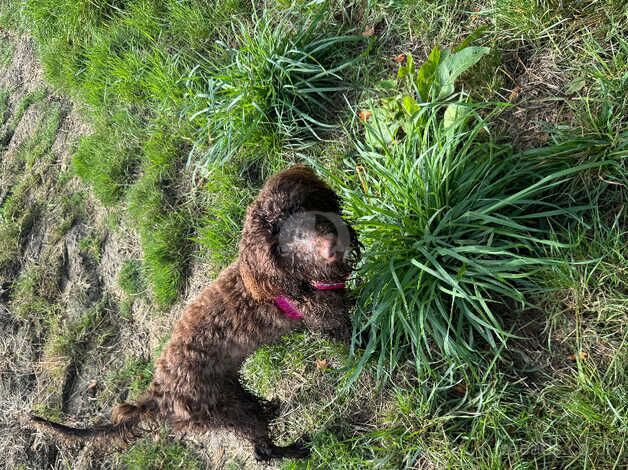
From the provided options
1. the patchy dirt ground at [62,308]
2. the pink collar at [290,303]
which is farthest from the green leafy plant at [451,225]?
the patchy dirt ground at [62,308]

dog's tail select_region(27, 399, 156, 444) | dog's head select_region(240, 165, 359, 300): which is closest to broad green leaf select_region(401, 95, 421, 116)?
dog's head select_region(240, 165, 359, 300)

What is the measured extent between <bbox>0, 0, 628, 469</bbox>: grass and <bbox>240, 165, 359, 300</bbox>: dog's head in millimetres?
345

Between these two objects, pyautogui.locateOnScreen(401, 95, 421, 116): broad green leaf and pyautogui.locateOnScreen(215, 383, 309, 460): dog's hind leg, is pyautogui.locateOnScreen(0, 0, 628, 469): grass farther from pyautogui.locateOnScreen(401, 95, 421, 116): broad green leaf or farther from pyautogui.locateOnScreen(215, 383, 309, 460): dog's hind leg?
pyautogui.locateOnScreen(215, 383, 309, 460): dog's hind leg

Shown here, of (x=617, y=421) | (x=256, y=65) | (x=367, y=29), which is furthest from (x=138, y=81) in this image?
(x=617, y=421)

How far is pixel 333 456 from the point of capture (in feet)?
9.18

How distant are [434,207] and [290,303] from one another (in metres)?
0.85

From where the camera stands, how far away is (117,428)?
8.22ft

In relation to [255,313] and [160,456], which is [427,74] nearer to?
[255,313]

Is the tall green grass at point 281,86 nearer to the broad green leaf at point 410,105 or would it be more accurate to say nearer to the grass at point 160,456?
the broad green leaf at point 410,105

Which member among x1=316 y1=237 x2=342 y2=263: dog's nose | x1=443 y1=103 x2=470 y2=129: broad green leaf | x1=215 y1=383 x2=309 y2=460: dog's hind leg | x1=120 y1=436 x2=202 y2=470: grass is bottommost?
x1=120 y1=436 x2=202 y2=470: grass

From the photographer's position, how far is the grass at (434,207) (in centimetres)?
219

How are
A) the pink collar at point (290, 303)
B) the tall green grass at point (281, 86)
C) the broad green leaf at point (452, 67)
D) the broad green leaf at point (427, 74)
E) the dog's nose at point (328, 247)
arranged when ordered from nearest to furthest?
the dog's nose at point (328, 247)
the pink collar at point (290, 303)
the broad green leaf at point (452, 67)
the broad green leaf at point (427, 74)
the tall green grass at point (281, 86)

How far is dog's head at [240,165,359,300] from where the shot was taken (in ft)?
7.16

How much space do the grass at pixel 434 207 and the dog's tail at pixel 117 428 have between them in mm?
825
